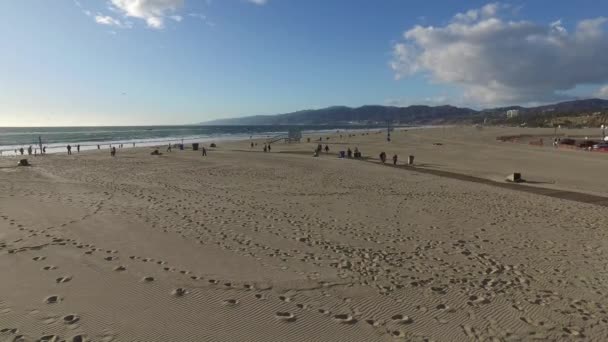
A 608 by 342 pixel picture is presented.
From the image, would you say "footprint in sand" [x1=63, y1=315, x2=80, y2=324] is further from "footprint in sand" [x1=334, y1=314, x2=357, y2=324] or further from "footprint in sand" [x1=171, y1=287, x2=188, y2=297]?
"footprint in sand" [x1=334, y1=314, x2=357, y2=324]

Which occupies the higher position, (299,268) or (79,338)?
(79,338)

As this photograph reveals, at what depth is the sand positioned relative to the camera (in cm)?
548

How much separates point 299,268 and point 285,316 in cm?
206

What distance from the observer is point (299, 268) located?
7801 millimetres

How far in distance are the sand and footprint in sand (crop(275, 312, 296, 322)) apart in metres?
0.03

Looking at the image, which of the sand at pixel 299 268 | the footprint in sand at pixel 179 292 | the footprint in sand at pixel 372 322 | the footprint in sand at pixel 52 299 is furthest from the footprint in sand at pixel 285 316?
the footprint in sand at pixel 52 299

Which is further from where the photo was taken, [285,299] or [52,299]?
[285,299]

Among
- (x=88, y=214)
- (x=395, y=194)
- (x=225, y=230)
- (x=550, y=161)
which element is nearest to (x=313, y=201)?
(x=395, y=194)

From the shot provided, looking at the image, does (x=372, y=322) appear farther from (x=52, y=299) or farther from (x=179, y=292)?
(x=52, y=299)

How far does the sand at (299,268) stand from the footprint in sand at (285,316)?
3 centimetres

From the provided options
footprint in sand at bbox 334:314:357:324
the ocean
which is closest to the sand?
footprint in sand at bbox 334:314:357:324

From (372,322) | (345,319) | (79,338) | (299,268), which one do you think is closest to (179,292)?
(79,338)

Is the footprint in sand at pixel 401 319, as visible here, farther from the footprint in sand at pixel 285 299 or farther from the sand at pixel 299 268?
the footprint in sand at pixel 285 299

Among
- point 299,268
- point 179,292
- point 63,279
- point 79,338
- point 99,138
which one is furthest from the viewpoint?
point 99,138
